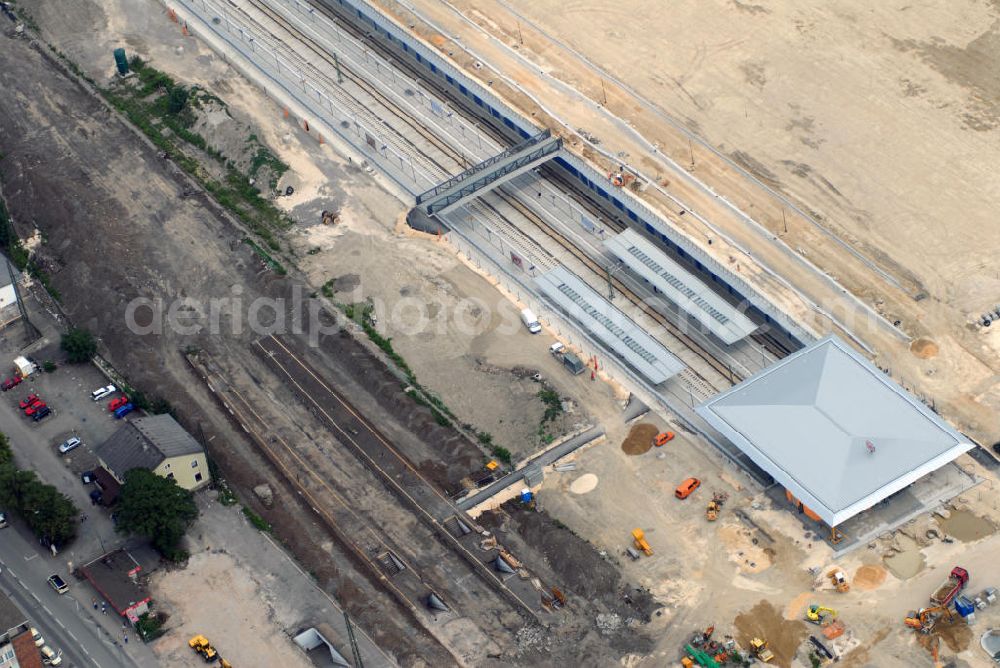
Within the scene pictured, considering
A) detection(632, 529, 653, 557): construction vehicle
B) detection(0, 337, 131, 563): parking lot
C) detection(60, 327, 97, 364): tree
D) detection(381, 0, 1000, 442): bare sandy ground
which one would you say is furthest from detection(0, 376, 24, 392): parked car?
detection(381, 0, 1000, 442): bare sandy ground

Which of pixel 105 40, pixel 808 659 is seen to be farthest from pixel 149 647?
pixel 105 40

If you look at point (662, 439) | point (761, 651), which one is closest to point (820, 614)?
point (761, 651)

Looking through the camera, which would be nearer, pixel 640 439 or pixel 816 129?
pixel 640 439

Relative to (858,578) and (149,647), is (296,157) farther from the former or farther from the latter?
(858,578)

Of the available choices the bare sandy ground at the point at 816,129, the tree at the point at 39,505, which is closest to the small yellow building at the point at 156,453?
the tree at the point at 39,505

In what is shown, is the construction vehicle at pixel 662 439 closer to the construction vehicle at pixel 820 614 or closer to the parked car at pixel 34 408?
the construction vehicle at pixel 820 614

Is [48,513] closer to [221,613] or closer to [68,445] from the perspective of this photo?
[68,445]
